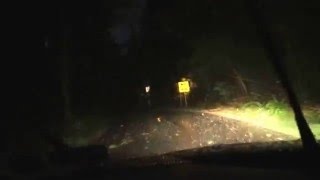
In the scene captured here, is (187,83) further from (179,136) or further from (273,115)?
(179,136)

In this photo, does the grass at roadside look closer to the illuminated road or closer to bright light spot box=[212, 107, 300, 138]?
bright light spot box=[212, 107, 300, 138]

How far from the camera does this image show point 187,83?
143 ft

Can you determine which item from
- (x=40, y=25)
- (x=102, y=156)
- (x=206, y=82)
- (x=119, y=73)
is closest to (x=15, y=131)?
(x=40, y=25)

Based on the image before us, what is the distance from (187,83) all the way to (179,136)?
1853cm

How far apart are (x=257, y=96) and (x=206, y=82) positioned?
9.09 meters

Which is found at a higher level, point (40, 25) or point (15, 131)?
point (40, 25)

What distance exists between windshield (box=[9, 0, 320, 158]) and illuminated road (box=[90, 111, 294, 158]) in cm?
5

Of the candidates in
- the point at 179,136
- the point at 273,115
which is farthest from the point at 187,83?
the point at 179,136

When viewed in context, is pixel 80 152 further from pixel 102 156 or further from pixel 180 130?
pixel 180 130

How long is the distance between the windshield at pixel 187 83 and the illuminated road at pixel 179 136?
2.1 inches

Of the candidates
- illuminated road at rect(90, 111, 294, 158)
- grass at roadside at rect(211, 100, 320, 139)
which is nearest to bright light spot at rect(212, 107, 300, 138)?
grass at roadside at rect(211, 100, 320, 139)

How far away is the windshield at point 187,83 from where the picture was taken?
24.1 metres

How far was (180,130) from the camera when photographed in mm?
27422

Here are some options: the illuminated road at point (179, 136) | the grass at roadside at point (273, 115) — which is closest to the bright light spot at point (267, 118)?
the grass at roadside at point (273, 115)
